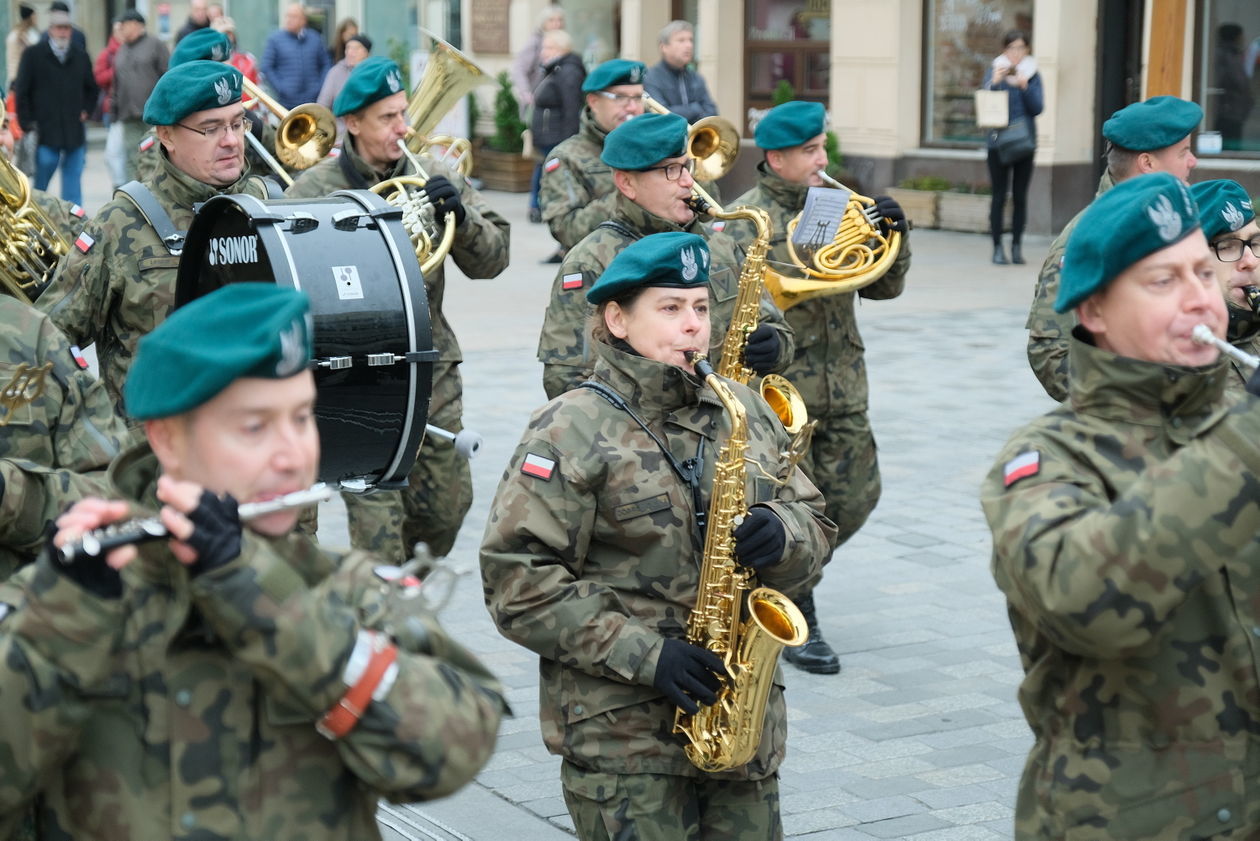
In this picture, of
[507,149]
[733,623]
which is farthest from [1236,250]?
[507,149]

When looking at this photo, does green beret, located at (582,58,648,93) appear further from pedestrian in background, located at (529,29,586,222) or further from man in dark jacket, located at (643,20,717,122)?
pedestrian in background, located at (529,29,586,222)

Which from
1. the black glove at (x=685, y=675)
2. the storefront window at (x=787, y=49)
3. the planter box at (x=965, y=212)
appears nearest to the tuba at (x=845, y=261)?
the black glove at (x=685, y=675)

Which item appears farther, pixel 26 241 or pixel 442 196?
pixel 442 196

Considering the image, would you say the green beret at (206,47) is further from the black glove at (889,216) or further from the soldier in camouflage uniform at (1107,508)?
the soldier in camouflage uniform at (1107,508)

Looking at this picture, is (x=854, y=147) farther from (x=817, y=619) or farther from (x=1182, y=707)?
(x=1182, y=707)

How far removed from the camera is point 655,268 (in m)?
4.32

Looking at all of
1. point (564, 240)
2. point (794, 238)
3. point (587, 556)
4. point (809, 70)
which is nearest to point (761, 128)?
point (794, 238)

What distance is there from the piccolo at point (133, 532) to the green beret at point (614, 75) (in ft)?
23.5

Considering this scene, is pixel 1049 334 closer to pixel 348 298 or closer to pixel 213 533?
pixel 348 298

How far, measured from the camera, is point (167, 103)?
6367mm

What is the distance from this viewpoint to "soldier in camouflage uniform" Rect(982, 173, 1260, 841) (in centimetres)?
297

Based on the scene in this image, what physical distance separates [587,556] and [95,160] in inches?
1120

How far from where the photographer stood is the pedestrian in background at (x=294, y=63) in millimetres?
Result: 22547

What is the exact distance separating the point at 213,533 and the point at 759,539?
1.87m
